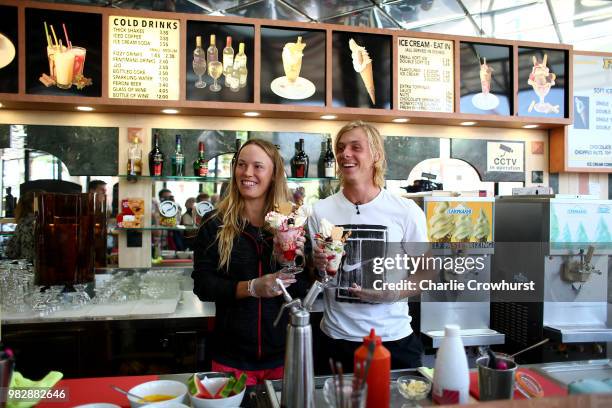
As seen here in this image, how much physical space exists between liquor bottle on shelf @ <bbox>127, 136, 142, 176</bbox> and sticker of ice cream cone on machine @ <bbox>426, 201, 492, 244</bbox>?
91.5 inches

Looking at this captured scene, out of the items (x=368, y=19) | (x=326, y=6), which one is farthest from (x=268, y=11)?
(x=368, y=19)

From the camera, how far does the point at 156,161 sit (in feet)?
11.5

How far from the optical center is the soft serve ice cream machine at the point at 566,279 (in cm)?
272

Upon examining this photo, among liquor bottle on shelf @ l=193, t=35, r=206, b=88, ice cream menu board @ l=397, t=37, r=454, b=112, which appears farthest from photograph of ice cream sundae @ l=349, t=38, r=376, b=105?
liquor bottle on shelf @ l=193, t=35, r=206, b=88

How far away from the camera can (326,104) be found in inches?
137

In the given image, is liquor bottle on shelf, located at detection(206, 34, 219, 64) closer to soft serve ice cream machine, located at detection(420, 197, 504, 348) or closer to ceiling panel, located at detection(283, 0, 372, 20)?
ceiling panel, located at detection(283, 0, 372, 20)

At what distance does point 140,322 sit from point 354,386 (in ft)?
6.09

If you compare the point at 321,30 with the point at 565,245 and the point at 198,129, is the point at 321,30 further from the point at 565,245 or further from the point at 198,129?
the point at 565,245

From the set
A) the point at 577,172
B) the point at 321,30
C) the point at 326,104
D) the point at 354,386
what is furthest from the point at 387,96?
the point at 354,386

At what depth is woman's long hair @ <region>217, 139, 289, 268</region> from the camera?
1781mm

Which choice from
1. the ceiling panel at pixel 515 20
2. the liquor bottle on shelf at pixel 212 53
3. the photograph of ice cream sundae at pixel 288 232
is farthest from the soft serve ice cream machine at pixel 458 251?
the ceiling panel at pixel 515 20

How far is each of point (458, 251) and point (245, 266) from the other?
5.09 feet

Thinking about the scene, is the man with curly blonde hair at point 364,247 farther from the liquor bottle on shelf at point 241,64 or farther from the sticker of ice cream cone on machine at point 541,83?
the sticker of ice cream cone on machine at point 541,83

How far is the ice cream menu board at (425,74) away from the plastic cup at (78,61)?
244cm
